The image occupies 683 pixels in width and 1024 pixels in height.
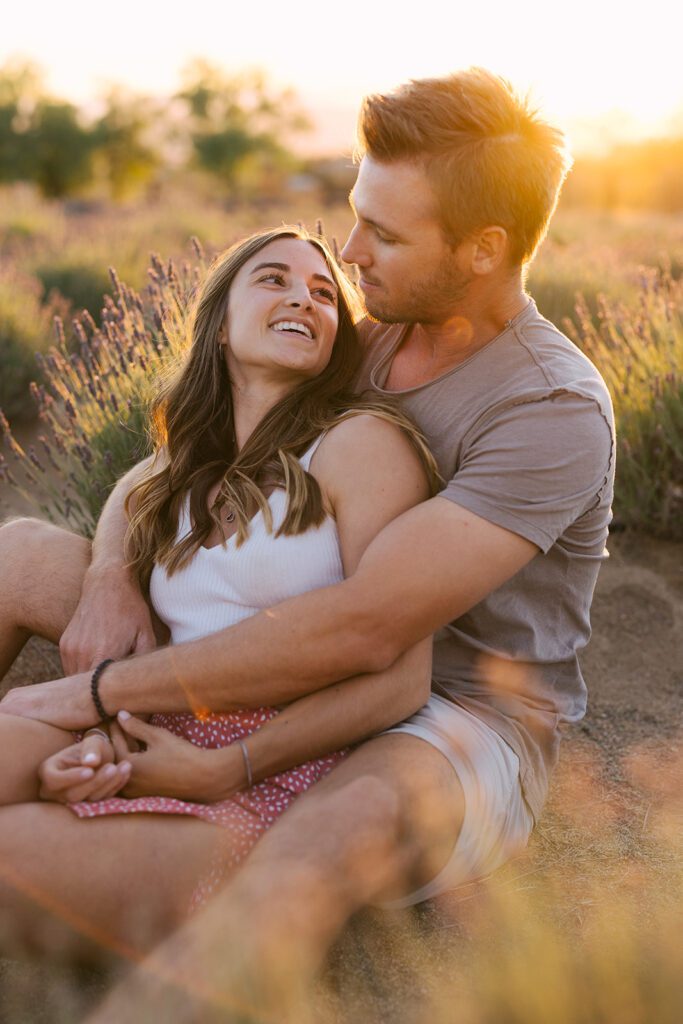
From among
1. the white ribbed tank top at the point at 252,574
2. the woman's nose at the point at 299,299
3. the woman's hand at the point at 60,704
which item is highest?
the woman's nose at the point at 299,299

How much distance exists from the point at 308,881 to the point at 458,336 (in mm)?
1439

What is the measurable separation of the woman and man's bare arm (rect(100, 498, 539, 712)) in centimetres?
8

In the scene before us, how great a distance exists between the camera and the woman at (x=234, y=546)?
2.10 meters

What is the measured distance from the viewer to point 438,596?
2.18 metres

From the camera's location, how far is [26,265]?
9.91 m

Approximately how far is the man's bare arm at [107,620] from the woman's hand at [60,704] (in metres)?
0.16

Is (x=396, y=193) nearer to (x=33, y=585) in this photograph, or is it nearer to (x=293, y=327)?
(x=293, y=327)

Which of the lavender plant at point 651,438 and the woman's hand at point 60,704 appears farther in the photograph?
the lavender plant at point 651,438

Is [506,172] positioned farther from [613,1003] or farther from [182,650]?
[613,1003]

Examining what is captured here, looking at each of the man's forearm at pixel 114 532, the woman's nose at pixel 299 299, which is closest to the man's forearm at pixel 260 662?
the man's forearm at pixel 114 532

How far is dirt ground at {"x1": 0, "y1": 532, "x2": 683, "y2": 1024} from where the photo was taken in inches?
86.0

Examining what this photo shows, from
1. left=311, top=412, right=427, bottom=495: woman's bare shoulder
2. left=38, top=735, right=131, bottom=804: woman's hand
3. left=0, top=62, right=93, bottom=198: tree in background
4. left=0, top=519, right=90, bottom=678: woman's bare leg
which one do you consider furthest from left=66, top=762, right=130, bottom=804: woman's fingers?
left=0, top=62, right=93, bottom=198: tree in background

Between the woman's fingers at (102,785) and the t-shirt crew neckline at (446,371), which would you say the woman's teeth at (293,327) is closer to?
the t-shirt crew neckline at (446,371)

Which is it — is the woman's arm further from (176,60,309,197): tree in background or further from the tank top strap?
(176,60,309,197): tree in background
